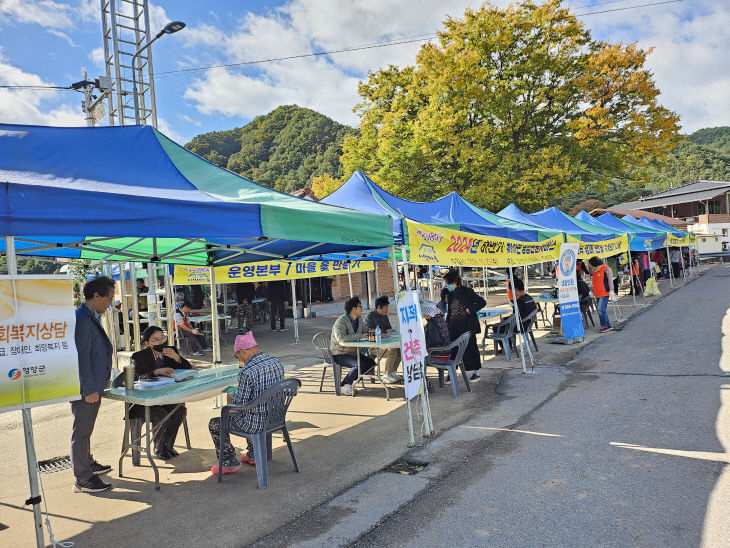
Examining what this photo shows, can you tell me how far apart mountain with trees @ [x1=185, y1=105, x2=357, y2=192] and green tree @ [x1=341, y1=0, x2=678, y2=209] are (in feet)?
86.7

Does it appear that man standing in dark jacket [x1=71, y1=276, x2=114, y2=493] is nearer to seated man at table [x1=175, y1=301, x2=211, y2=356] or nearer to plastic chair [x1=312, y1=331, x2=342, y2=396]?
plastic chair [x1=312, y1=331, x2=342, y2=396]

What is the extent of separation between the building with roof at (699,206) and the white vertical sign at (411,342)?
4841cm

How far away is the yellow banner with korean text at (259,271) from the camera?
9.77 metres

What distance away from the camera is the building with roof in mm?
50406

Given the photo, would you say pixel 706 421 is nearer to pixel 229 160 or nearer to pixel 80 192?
pixel 80 192

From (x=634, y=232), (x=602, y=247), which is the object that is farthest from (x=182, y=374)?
(x=634, y=232)

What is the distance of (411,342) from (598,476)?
2.13 metres

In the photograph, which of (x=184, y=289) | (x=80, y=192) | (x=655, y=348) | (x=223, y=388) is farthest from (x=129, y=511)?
(x=184, y=289)

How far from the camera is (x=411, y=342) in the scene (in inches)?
214

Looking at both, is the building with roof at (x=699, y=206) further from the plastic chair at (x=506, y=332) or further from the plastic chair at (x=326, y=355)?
the plastic chair at (x=326, y=355)

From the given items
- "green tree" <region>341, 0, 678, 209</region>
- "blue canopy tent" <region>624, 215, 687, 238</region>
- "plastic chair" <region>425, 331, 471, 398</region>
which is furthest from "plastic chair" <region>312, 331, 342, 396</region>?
"blue canopy tent" <region>624, 215, 687, 238</region>

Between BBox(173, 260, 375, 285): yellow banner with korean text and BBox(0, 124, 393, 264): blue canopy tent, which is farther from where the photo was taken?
BBox(173, 260, 375, 285): yellow banner with korean text

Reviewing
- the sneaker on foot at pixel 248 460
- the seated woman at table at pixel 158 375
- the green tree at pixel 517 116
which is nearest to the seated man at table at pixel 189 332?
the seated woman at table at pixel 158 375

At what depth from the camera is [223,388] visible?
5.02m
